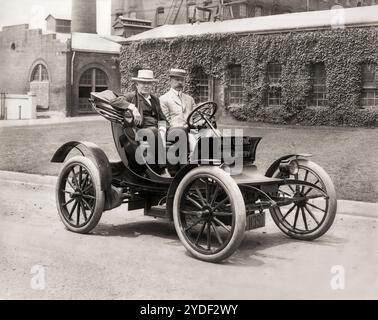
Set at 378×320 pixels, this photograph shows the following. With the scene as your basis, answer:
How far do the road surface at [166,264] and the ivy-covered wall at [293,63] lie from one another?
1527 centimetres

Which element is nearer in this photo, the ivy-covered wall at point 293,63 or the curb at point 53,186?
the curb at point 53,186

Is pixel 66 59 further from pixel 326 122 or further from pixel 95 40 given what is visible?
pixel 326 122

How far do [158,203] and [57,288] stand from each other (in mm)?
2266

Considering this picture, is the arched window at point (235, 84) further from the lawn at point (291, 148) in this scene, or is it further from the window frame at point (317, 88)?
the window frame at point (317, 88)

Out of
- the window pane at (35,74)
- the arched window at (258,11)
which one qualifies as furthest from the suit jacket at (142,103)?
the arched window at (258,11)

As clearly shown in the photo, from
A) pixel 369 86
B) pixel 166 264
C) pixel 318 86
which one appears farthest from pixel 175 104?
pixel 318 86

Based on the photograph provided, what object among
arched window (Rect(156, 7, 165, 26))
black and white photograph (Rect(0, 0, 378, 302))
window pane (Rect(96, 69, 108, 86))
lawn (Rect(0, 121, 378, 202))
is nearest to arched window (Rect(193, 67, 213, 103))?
lawn (Rect(0, 121, 378, 202))

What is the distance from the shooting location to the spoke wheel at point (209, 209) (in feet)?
16.7

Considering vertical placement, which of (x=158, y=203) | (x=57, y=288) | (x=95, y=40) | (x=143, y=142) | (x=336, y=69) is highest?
(x=95, y=40)

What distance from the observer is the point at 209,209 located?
5.43 metres

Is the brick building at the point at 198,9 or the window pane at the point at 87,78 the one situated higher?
the brick building at the point at 198,9

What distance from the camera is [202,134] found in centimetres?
625

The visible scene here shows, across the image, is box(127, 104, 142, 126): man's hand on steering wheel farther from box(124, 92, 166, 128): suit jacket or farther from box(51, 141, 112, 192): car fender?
box(51, 141, 112, 192): car fender
